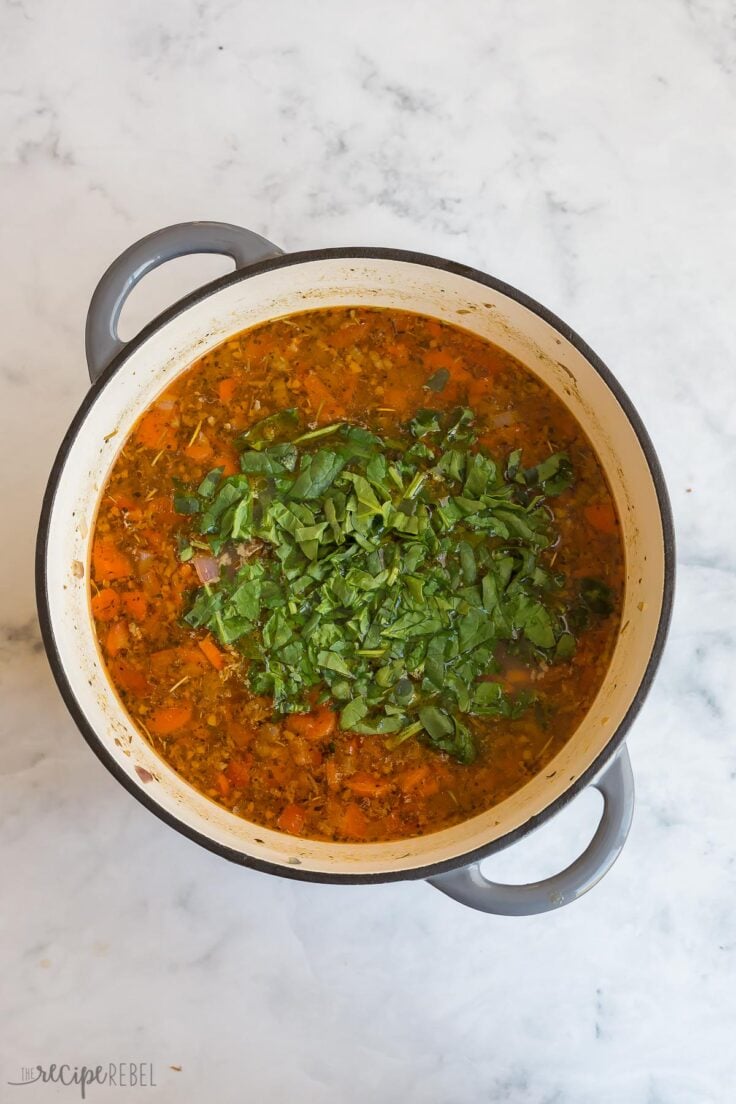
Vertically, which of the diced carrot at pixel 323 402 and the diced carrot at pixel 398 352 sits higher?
the diced carrot at pixel 398 352

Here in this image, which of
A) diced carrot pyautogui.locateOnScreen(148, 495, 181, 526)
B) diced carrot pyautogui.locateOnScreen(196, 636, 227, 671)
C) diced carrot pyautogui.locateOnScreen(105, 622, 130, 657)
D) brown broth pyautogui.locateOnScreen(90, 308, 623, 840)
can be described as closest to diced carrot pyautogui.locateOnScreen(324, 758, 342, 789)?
brown broth pyautogui.locateOnScreen(90, 308, 623, 840)

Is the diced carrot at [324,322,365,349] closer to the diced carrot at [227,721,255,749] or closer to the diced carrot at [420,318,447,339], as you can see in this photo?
A: the diced carrot at [420,318,447,339]

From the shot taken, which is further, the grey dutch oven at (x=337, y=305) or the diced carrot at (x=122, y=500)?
the diced carrot at (x=122, y=500)

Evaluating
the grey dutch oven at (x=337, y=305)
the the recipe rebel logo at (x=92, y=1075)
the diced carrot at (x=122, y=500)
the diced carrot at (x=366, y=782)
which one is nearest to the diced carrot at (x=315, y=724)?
the diced carrot at (x=366, y=782)

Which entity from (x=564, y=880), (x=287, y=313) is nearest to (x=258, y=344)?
(x=287, y=313)

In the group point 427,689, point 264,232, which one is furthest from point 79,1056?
point 264,232

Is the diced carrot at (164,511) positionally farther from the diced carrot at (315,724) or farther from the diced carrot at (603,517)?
the diced carrot at (603,517)

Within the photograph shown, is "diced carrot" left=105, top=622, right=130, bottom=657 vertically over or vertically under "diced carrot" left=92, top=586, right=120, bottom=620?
under

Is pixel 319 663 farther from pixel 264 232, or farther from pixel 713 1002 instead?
pixel 713 1002
